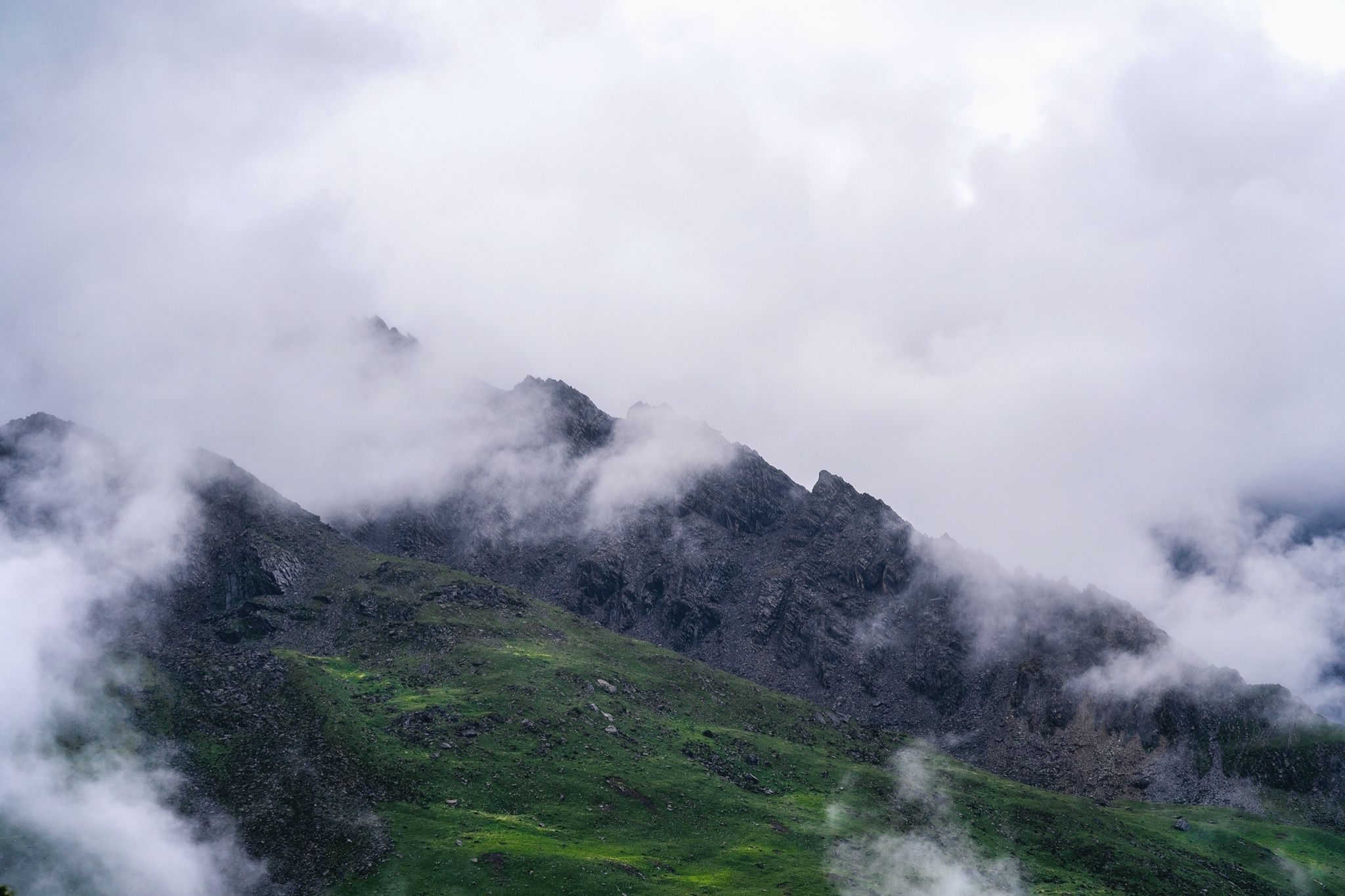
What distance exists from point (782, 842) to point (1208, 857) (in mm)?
111453

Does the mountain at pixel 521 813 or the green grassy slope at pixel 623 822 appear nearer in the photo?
the mountain at pixel 521 813

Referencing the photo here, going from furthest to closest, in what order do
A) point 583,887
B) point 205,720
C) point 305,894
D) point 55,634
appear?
point 55,634 < point 205,720 < point 583,887 < point 305,894

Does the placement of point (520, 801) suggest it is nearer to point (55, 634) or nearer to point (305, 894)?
point (305, 894)

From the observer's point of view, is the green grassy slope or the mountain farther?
the green grassy slope

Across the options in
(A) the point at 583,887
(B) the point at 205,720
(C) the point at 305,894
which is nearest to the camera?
(C) the point at 305,894

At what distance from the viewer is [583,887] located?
127562mm

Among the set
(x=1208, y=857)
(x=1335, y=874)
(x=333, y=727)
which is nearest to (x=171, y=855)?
(x=333, y=727)

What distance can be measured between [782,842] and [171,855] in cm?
10116

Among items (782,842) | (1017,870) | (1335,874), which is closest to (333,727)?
(782,842)

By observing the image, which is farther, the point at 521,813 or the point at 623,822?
the point at 623,822

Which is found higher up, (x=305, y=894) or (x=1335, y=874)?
(x=1335, y=874)

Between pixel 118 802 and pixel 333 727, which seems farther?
pixel 333 727

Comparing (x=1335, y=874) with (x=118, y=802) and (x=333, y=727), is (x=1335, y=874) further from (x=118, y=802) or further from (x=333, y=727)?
(x=118, y=802)

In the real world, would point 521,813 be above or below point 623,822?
below
